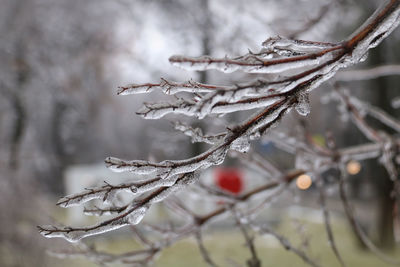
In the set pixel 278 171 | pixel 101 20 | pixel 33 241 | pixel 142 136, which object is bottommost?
pixel 33 241

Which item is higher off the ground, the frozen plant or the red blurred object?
the red blurred object

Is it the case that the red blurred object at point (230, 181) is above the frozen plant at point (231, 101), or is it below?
above

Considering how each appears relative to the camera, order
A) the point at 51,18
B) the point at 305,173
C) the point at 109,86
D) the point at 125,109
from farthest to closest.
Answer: the point at 125,109 → the point at 109,86 → the point at 51,18 → the point at 305,173

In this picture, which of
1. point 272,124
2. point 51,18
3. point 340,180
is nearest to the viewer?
point 272,124

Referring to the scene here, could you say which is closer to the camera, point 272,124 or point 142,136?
point 272,124

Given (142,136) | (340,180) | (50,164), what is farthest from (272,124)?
(142,136)

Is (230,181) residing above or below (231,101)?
above

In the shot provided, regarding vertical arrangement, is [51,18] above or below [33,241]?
above

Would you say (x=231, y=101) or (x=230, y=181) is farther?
(x=230, y=181)

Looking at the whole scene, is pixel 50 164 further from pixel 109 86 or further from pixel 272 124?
pixel 272 124

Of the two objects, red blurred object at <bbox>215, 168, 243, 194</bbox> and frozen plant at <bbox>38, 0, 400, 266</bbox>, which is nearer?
frozen plant at <bbox>38, 0, 400, 266</bbox>

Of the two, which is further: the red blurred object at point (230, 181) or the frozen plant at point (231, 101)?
the red blurred object at point (230, 181)
